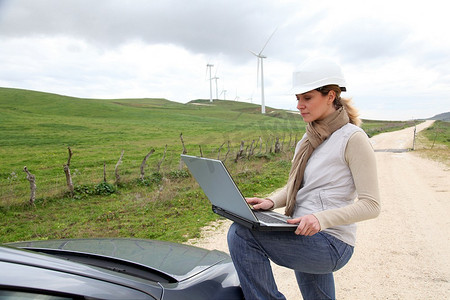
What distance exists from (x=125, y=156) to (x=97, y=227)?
12.5m

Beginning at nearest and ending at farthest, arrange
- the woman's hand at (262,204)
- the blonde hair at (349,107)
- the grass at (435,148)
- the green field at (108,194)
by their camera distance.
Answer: the blonde hair at (349,107)
the woman's hand at (262,204)
the green field at (108,194)
the grass at (435,148)

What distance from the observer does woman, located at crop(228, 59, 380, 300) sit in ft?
5.73

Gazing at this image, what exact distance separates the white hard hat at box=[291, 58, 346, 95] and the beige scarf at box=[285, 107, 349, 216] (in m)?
0.19

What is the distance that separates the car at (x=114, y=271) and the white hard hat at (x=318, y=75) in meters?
1.14

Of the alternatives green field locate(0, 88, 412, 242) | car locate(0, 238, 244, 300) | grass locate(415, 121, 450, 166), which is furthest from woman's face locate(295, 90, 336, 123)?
grass locate(415, 121, 450, 166)

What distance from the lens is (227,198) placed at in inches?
71.5

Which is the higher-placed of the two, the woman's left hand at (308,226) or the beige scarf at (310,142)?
the beige scarf at (310,142)

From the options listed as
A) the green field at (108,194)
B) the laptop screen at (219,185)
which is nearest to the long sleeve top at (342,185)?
the laptop screen at (219,185)

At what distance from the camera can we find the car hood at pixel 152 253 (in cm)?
197

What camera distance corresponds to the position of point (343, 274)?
415 cm

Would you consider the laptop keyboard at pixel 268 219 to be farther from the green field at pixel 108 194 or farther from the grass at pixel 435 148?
the grass at pixel 435 148

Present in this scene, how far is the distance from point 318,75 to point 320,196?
0.66 meters

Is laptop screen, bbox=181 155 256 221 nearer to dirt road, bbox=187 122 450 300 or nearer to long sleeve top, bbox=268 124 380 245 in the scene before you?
long sleeve top, bbox=268 124 380 245

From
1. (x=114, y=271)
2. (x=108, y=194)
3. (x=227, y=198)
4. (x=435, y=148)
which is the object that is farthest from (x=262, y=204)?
(x=435, y=148)
